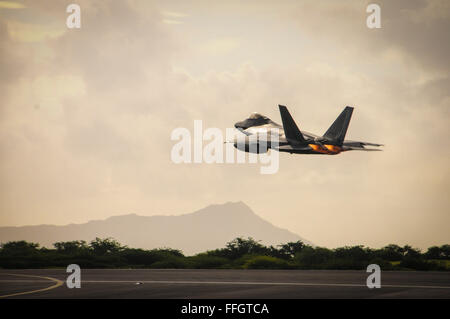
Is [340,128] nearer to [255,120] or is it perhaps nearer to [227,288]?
[255,120]

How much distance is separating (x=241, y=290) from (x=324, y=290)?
16.4ft

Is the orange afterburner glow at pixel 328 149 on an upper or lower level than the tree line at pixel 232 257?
upper

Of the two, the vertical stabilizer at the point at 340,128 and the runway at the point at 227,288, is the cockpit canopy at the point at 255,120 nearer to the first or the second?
the vertical stabilizer at the point at 340,128

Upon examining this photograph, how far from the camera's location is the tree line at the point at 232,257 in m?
56.1

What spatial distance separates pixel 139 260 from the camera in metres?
63.6

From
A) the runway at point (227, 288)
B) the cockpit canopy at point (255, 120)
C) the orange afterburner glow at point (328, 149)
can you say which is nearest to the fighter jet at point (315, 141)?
the orange afterburner glow at point (328, 149)

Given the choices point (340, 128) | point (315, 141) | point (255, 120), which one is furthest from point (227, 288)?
point (255, 120)

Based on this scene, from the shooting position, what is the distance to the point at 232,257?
209ft

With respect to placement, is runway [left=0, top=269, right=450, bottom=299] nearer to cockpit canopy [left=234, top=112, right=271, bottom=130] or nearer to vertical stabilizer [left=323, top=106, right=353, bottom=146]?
vertical stabilizer [left=323, top=106, right=353, bottom=146]

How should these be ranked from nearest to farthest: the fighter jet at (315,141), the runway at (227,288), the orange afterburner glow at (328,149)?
the runway at (227,288) < the fighter jet at (315,141) < the orange afterburner glow at (328,149)

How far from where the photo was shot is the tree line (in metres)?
56.1

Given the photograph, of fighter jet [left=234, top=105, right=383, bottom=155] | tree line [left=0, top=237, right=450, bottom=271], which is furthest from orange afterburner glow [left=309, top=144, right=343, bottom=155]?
tree line [left=0, top=237, right=450, bottom=271]

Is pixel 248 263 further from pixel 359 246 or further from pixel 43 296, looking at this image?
pixel 43 296
